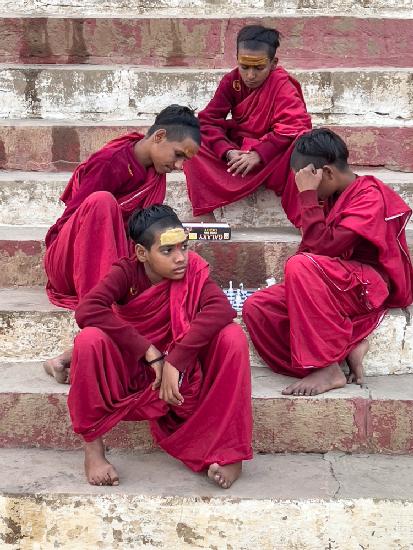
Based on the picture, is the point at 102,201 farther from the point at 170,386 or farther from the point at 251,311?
the point at 170,386

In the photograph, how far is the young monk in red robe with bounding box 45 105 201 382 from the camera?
3.67m

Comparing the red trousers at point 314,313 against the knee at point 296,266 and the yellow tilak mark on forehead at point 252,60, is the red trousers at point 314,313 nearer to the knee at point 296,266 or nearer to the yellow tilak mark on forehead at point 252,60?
the knee at point 296,266

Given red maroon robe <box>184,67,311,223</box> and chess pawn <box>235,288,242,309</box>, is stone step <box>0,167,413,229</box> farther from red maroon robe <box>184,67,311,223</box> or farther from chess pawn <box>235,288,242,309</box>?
chess pawn <box>235,288,242,309</box>

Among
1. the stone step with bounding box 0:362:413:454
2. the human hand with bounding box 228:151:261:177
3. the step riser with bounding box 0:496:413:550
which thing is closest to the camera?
the step riser with bounding box 0:496:413:550

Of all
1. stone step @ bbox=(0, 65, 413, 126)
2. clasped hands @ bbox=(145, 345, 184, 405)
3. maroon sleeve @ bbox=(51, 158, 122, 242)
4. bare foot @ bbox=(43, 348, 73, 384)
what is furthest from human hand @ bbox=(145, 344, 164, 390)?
stone step @ bbox=(0, 65, 413, 126)

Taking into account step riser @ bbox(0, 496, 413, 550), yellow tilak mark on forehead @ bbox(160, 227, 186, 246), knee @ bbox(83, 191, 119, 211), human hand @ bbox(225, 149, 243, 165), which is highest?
human hand @ bbox(225, 149, 243, 165)

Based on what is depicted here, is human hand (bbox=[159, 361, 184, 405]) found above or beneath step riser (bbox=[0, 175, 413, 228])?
beneath

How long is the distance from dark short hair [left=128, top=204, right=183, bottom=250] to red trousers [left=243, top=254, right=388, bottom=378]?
57 centimetres

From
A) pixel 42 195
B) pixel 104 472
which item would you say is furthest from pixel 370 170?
pixel 104 472

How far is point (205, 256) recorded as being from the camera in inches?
166

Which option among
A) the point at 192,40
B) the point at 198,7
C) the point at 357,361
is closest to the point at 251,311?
the point at 357,361

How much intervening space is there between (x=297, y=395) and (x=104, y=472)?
2.85ft

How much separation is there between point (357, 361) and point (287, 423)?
0.46 metres

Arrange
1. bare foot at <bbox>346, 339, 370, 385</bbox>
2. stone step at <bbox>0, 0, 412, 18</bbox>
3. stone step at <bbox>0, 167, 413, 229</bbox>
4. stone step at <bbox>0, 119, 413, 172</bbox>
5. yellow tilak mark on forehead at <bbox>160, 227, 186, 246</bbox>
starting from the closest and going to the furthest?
1. yellow tilak mark on forehead at <bbox>160, 227, 186, 246</bbox>
2. bare foot at <bbox>346, 339, 370, 385</bbox>
3. stone step at <bbox>0, 167, 413, 229</bbox>
4. stone step at <bbox>0, 119, 413, 172</bbox>
5. stone step at <bbox>0, 0, 412, 18</bbox>
